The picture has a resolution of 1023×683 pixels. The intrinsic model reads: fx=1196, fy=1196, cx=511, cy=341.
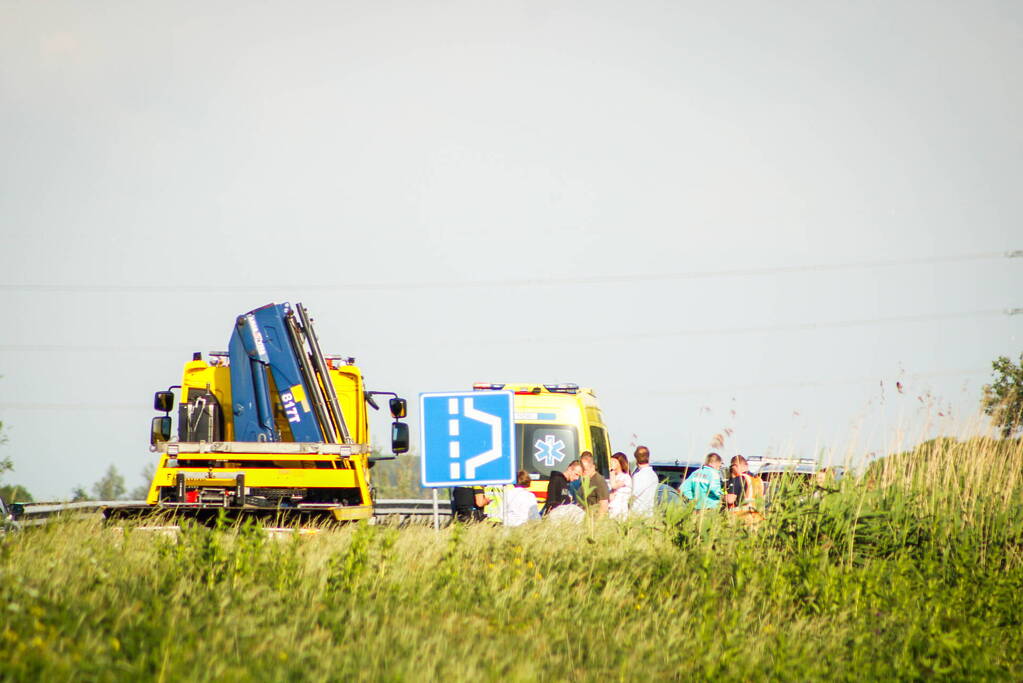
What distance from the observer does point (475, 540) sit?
31.8 feet

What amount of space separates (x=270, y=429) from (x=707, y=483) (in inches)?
243

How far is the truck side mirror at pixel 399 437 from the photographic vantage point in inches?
664

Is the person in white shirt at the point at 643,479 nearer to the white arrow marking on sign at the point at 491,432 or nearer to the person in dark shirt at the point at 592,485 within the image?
the person in dark shirt at the point at 592,485

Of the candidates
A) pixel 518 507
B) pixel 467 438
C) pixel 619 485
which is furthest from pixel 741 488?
pixel 467 438

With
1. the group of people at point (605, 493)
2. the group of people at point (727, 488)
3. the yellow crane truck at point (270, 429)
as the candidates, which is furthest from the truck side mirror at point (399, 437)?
the group of people at point (727, 488)

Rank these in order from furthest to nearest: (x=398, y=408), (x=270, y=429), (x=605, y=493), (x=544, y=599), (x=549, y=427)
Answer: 1. (x=549, y=427)
2. (x=398, y=408)
3. (x=270, y=429)
4. (x=605, y=493)
5. (x=544, y=599)

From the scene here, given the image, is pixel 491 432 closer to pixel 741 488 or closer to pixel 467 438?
pixel 467 438

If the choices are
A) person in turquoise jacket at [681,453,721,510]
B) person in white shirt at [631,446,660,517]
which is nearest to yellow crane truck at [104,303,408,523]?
person in white shirt at [631,446,660,517]

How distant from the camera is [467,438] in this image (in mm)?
10414

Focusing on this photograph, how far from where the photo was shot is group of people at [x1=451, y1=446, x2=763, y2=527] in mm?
11625

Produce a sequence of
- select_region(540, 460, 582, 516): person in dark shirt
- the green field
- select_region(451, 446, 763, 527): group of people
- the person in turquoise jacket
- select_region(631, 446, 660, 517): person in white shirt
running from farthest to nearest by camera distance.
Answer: select_region(631, 446, 660, 517): person in white shirt < select_region(540, 460, 582, 516): person in dark shirt < the person in turquoise jacket < select_region(451, 446, 763, 527): group of people < the green field

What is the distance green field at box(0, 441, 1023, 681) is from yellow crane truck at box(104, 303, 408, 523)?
4682mm

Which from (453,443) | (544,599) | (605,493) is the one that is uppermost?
(453,443)

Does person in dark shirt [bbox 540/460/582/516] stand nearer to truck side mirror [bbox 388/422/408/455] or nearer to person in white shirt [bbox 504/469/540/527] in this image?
person in white shirt [bbox 504/469/540/527]
